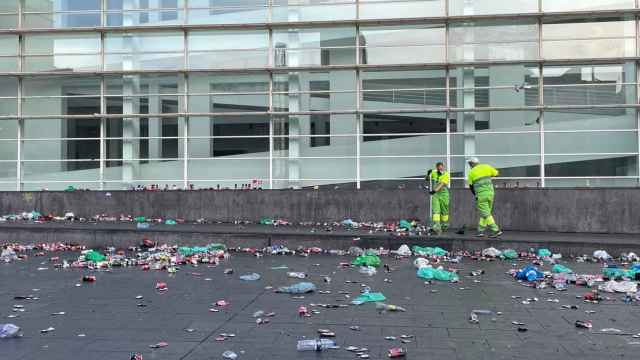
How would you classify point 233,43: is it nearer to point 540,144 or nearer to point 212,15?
point 212,15

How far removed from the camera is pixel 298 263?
38.1 feet

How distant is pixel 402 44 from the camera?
1844 centimetres

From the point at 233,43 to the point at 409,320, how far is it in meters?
14.1

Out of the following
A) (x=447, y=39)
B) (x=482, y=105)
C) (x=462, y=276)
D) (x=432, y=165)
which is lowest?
(x=462, y=276)

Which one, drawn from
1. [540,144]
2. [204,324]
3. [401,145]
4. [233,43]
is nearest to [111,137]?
[233,43]

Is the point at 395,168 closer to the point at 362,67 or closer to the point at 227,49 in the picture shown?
the point at 362,67

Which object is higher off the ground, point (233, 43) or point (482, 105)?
point (233, 43)

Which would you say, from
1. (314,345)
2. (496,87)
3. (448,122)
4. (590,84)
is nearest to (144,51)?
(448,122)

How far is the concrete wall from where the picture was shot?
1541 cm

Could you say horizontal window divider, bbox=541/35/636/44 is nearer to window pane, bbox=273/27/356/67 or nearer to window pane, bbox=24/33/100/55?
window pane, bbox=273/27/356/67

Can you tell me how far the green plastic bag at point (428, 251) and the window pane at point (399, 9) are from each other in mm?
8259

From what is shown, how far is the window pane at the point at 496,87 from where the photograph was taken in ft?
58.4

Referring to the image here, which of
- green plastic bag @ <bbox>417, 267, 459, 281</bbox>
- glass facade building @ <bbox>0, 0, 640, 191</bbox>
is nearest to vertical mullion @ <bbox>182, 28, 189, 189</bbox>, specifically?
glass facade building @ <bbox>0, 0, 640, 191</bbox>

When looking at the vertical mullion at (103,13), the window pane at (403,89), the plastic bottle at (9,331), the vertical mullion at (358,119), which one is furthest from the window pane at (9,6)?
the plastic bottle at (9,331)
